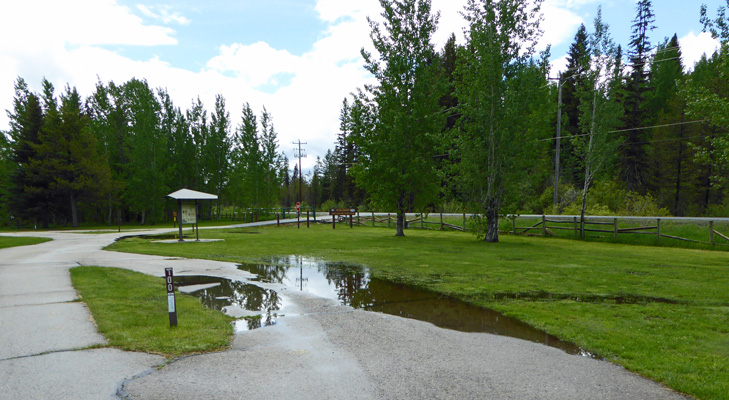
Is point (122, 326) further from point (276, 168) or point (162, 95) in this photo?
point (162, 95)

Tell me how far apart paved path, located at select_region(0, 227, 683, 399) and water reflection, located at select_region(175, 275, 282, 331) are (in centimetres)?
51

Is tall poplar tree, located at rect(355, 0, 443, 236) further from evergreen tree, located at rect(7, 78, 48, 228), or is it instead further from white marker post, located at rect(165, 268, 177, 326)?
evergreen tree, located at rect(7, 78, 48, 228)

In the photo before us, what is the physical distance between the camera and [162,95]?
52688 millimetres

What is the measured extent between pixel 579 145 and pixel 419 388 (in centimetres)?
2952

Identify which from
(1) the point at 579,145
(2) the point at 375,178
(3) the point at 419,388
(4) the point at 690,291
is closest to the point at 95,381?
(3) the point at 419,388

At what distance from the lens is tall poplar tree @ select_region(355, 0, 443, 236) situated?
74.8 feet

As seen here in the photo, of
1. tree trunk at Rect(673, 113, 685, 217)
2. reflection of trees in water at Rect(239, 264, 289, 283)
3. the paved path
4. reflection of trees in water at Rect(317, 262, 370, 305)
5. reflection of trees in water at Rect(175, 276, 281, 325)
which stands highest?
tree trunk at Rect(673, 113, 685, 217)

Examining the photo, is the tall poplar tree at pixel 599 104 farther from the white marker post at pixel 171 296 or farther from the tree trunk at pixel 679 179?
the white marker post at pixel 171 296

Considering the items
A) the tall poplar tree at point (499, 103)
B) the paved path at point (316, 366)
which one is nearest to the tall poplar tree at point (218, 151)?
the tall poplar tree at point (499, 103)

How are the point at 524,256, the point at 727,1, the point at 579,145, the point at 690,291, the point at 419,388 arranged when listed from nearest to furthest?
the point at 419,388 → the point at 690,291 → the point at 727,1 → the point at 524,256 → the point at 579,145

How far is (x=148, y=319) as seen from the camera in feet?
21.4

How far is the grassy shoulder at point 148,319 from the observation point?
5340 millimetres

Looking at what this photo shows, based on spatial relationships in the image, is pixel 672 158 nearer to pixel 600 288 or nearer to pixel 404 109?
pixel 404 109

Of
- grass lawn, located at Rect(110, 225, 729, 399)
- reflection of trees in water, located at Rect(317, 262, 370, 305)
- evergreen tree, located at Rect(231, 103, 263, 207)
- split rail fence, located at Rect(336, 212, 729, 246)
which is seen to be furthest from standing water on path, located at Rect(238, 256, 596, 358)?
evergreen tree, located at Rect(231, 103, 263, 207)
